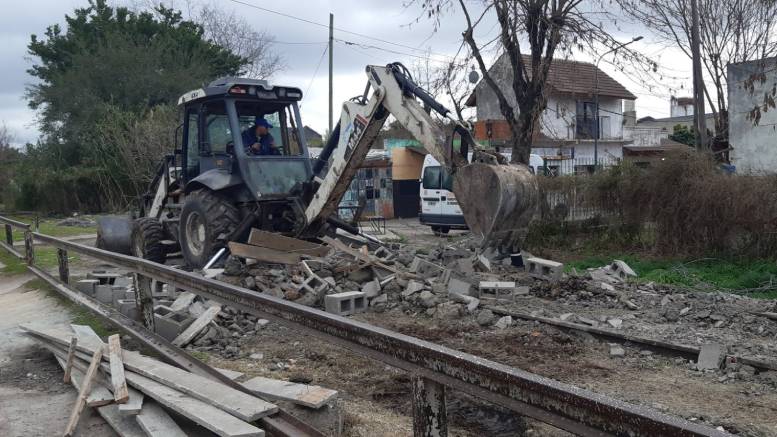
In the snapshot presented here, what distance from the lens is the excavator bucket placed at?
789 cm

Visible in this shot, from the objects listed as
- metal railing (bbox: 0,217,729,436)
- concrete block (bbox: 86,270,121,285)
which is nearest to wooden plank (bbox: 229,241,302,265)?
concrete block (bbox: 86,270,121,285)

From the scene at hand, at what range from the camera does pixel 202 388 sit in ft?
13.4

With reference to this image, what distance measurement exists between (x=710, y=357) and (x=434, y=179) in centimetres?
1355

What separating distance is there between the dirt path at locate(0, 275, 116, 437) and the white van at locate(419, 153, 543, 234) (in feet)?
41.5

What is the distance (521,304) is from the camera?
30.1 feet

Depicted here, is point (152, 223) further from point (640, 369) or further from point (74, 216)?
point (74, 216)

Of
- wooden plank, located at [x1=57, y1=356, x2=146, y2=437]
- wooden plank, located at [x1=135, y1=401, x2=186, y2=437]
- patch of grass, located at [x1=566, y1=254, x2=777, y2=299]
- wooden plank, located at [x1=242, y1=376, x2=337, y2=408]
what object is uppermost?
wooden plank, located at [x1=242, y1=376, x2=337, y2=408]

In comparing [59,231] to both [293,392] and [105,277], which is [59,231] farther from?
[293,392]

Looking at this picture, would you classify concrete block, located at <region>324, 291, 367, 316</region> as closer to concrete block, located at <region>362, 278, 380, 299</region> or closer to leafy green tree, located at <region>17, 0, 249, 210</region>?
concrete block, located at <region>362, 278, 380, 299</region>

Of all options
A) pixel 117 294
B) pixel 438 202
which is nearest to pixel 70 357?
pixel 117 294

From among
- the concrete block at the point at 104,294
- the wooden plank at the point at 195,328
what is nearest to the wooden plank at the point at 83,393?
the wooden plank at the point at 195,328

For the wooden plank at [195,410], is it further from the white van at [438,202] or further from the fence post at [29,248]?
the white van at [438,202]

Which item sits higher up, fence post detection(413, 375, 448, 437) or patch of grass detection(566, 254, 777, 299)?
fence post detection(413, 375, 448, 437)

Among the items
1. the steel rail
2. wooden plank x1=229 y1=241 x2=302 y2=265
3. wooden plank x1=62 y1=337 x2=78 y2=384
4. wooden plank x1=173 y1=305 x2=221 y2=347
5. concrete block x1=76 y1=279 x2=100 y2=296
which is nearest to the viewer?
the steel rail
